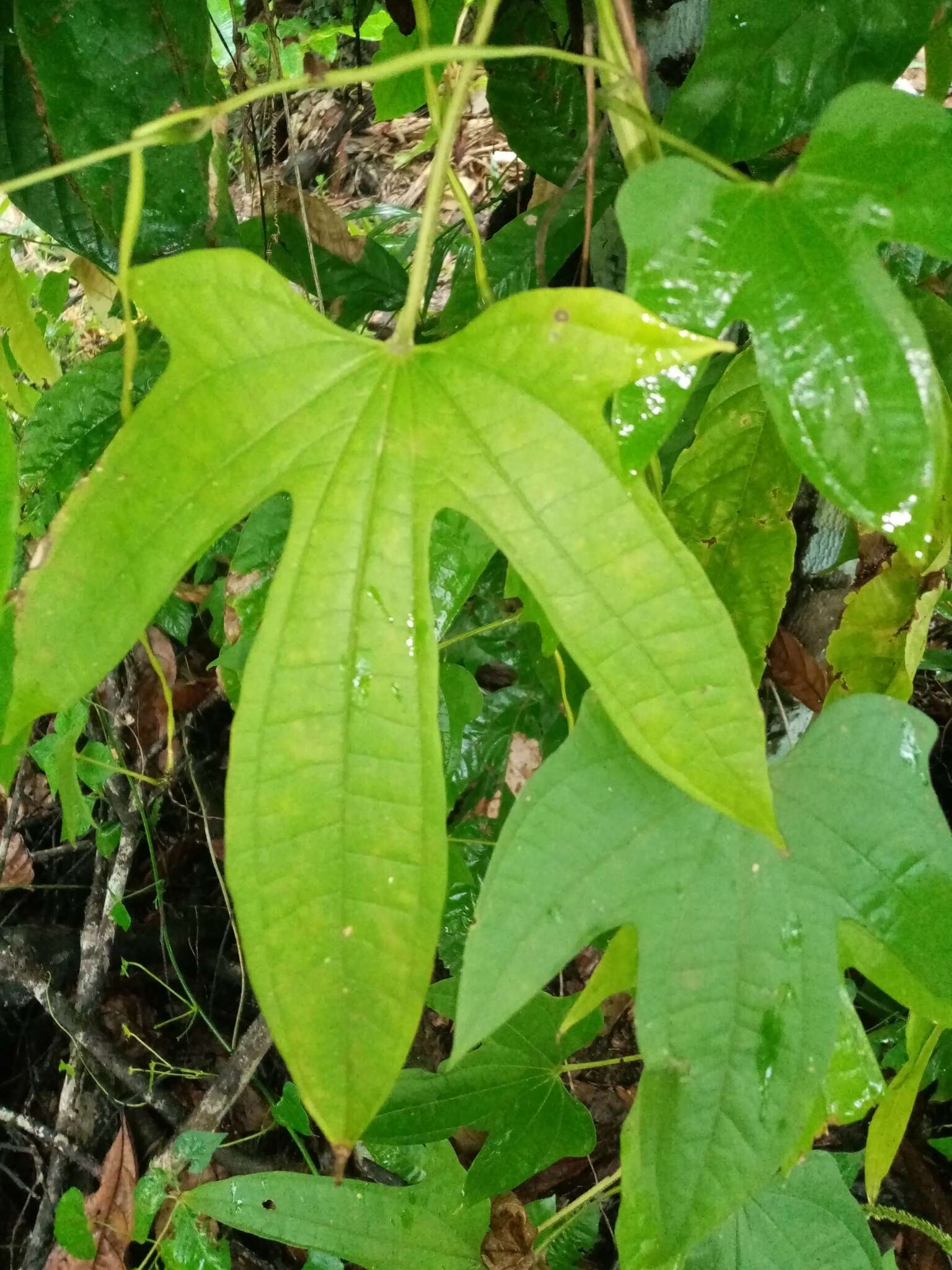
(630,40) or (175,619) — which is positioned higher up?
(630,40)

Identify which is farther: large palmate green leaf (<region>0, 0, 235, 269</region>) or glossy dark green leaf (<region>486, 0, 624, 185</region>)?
glossy dark green leaf (<region>486, 0, 624, 185</region>)

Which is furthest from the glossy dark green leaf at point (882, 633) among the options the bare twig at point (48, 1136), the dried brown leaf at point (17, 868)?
the dried brown leaf at point (17, 868)

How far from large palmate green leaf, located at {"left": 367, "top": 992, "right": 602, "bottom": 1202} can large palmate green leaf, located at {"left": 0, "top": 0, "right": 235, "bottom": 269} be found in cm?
72

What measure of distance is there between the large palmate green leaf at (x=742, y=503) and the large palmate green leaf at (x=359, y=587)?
213mm

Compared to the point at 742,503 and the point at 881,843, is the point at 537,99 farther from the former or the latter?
the point at 881,843

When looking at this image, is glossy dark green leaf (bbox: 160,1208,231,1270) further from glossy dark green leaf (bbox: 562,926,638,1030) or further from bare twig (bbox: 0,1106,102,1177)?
glossy dark green leaf (bbox: 562,926,638,1030)

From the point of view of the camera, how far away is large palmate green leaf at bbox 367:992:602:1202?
779 mm

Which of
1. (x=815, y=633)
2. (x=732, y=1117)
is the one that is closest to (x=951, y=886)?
(x=732, y=1117)

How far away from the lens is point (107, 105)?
0.64 metres

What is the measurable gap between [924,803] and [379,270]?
766 mm

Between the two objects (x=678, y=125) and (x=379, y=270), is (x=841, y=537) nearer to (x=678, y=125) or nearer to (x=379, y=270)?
(x=678, y=125)

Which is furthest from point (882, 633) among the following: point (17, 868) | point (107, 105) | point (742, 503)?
point (17, 868)

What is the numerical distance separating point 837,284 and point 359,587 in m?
0.27

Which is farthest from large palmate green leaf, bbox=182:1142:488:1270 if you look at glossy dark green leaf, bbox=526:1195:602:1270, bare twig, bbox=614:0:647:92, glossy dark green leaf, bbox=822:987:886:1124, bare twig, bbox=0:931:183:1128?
bare twig, bbox=614:0:647:92
